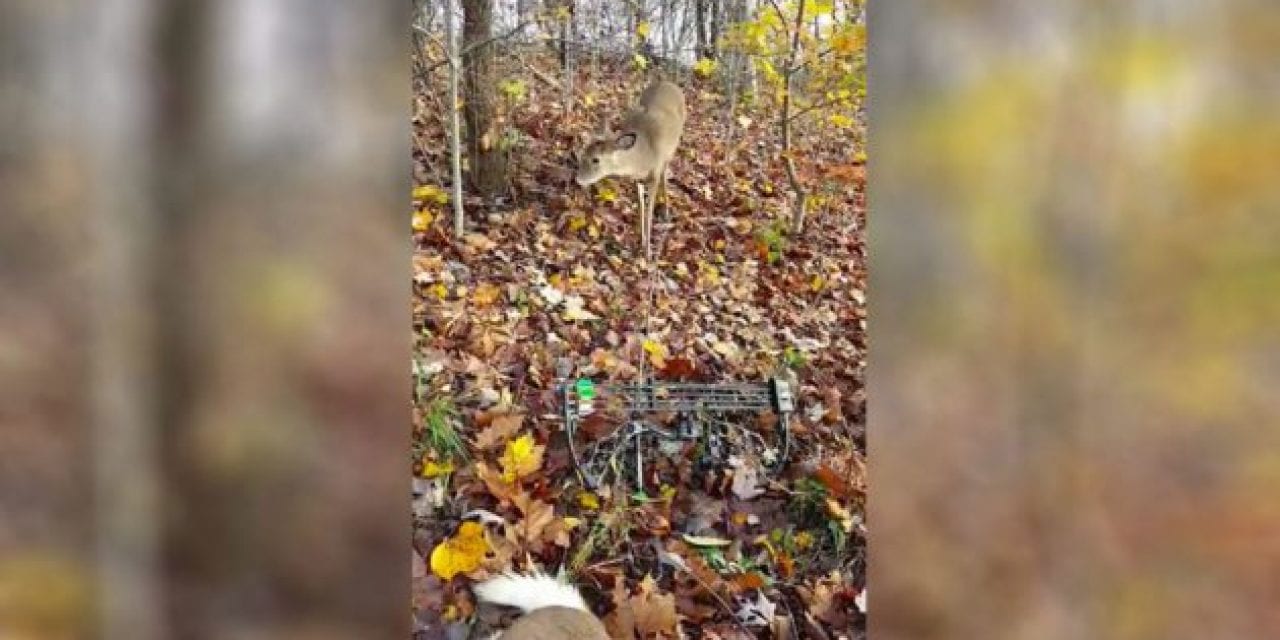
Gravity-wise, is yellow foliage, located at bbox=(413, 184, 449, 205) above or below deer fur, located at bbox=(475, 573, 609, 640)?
above

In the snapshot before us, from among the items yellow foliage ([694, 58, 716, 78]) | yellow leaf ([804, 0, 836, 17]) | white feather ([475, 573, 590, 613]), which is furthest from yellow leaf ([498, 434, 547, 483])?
yellow leaf ([804, 0, 836, 17])

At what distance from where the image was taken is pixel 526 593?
142 cm

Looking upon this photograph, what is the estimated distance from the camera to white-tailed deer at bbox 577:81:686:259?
4.72 feet

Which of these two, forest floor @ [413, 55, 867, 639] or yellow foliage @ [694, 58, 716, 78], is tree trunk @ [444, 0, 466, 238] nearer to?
forest floor @ [413, 55, 867, 639]

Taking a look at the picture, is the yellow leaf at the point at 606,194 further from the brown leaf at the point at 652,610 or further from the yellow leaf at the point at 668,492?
the brown leaf at the point at 652,610

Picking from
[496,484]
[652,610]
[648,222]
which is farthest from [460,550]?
[648,222]

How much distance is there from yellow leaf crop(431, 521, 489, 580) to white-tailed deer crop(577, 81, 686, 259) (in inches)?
18.0

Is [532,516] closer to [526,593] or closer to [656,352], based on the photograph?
[526,593]

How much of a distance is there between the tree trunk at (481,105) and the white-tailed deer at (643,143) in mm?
110

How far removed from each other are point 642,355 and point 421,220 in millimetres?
326
